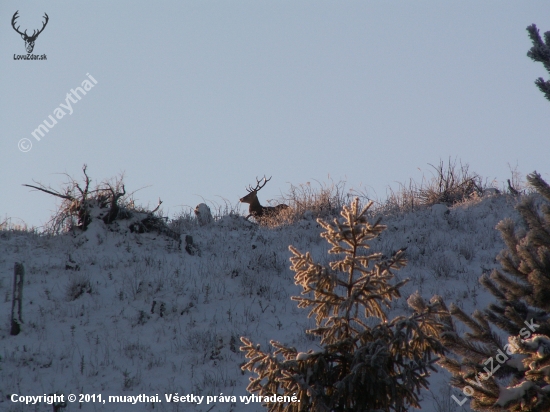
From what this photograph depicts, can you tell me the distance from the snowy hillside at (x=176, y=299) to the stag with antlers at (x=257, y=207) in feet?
10.9

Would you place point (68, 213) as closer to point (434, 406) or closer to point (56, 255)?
point (56, 255)

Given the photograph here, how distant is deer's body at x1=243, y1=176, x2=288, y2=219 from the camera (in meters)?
18.6

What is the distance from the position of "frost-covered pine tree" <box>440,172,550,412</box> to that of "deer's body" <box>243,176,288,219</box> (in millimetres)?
13513

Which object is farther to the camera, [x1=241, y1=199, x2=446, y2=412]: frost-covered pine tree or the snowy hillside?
the snowy hillside

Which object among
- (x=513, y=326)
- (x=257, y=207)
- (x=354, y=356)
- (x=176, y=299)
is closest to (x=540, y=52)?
(x=513, y=326)

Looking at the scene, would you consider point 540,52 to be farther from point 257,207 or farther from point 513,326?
point 257,207

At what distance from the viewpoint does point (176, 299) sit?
10609mm

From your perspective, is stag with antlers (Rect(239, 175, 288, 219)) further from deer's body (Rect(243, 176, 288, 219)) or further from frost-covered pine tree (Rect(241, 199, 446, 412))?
frost-covered pine tree (Rect(241, 199, 446, 412))

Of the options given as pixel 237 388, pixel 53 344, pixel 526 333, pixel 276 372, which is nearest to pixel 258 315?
pixel 237 388

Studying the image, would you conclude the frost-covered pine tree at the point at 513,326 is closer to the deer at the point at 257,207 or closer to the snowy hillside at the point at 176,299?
the snowy hillside at the point at 176,299

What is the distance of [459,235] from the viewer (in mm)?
13438

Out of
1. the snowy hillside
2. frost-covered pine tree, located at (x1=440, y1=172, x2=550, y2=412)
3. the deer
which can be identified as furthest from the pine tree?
the deer

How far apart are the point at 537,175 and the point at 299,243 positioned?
9.23 m

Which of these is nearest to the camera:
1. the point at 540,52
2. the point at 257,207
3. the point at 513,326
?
the point at 540,52
